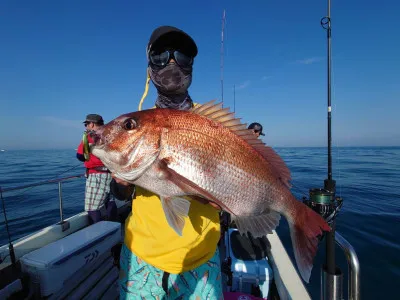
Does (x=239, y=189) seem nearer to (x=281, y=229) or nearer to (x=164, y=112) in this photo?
(x=164, y=112)

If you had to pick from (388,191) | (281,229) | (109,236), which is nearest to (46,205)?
(109,236)

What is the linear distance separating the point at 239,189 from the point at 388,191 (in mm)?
13242

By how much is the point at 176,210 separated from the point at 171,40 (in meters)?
1.46

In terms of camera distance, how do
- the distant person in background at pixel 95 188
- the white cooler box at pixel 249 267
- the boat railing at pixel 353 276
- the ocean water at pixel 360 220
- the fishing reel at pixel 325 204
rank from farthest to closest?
the ocean water at pixel 360 220
the distant person in background at pixel 95 188
the white cooler box at pixel 249 267
the fishing reel at pixel 325 204
the boat railing at pixel 353 276

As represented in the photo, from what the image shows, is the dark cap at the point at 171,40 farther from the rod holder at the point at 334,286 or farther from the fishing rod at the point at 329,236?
the rod holder at the point at 334,286

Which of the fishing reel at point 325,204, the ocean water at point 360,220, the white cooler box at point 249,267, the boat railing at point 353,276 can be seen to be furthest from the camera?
the ocean water at point 360,220

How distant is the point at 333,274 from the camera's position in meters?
2.04

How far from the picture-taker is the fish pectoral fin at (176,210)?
139 cm

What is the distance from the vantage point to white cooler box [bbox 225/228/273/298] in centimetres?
304

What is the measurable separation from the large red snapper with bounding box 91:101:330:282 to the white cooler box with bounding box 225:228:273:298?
63.0 inches

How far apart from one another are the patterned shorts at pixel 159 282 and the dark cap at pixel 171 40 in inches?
67.1

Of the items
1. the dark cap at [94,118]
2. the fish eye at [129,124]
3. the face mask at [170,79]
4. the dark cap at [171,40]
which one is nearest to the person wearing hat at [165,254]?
the fish eye at [129,124]

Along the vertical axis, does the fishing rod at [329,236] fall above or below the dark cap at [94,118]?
below

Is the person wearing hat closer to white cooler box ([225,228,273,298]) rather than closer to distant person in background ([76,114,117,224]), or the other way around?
white cooler box ([225,228,273,298])
